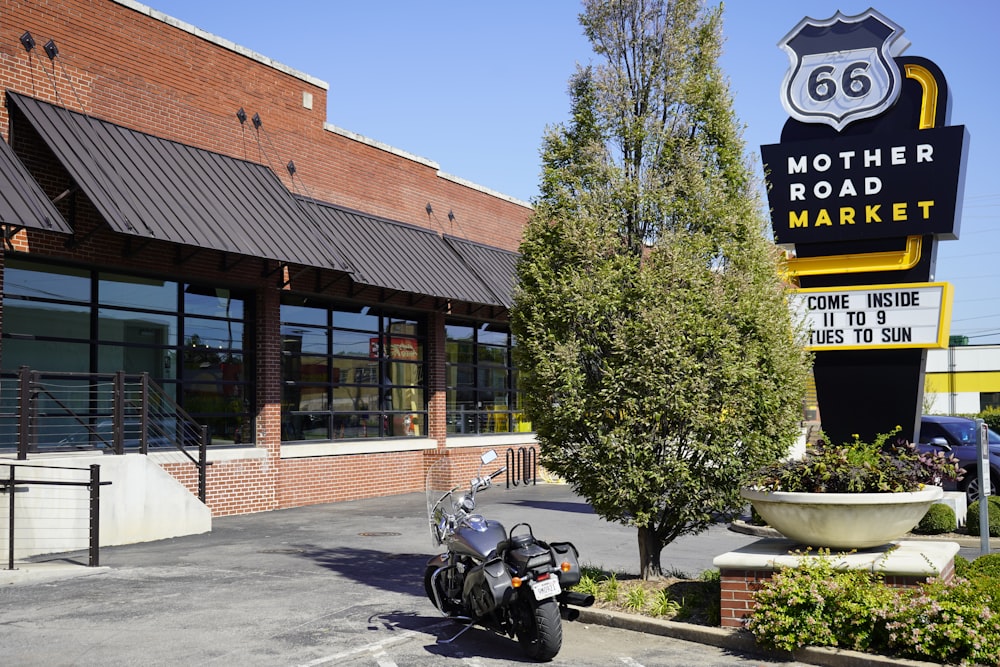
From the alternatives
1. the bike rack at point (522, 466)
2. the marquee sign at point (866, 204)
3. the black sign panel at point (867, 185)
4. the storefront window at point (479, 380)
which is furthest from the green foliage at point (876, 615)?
the bike rack at point (522, 466)

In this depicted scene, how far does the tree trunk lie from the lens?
9.84m

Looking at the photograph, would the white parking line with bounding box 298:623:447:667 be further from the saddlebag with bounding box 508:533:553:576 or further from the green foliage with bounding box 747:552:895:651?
the green foliage with bounding box 747:552:895:651

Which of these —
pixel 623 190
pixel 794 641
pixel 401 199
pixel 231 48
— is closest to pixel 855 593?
pixel 794 641

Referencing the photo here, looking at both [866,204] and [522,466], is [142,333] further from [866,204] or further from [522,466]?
[522,466]

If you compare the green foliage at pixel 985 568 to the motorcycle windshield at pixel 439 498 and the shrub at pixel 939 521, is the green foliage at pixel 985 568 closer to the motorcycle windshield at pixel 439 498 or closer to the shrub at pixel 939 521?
the motorcycle windshield at pixel 439 498

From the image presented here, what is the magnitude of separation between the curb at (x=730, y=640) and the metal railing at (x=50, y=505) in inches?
248

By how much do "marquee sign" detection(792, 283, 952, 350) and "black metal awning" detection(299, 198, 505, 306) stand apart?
8874 millimetres

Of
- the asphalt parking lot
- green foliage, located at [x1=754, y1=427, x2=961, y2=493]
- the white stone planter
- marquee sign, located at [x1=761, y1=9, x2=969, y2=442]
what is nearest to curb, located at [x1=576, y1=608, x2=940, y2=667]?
the asphalt parking lot

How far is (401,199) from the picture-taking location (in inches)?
918

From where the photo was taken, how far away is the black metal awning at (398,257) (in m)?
Answer: 19.6

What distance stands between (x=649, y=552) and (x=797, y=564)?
7.27 ft

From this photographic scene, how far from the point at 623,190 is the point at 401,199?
1403cm

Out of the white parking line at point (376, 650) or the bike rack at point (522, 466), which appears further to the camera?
the bike rack at point (522, 466)

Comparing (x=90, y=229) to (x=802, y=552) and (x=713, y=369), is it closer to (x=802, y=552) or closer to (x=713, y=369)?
(x=713, y=369)
